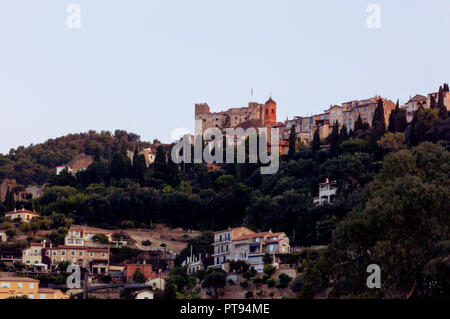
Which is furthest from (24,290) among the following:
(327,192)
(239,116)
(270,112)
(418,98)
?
(239,116)

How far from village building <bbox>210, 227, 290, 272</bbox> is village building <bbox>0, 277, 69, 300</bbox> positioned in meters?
15.1

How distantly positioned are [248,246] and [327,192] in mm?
12101

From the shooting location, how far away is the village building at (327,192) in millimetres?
76250

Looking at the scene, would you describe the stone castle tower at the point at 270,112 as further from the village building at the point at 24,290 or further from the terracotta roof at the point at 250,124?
the village building at the point at 24,290

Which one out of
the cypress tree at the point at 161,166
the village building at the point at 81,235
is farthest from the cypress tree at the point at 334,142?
the village building at the point at 81,235

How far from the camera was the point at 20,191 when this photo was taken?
10325 centimetres

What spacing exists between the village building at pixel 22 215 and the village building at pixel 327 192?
94.3ft

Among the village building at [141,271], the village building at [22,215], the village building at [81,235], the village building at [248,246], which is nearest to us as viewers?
the village building at [248,246]

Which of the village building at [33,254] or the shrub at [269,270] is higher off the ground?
the village building at [33,254]

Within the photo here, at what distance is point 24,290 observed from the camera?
57625 millimetres

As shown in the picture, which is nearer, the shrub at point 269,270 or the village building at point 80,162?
the shrub at point 269,270
